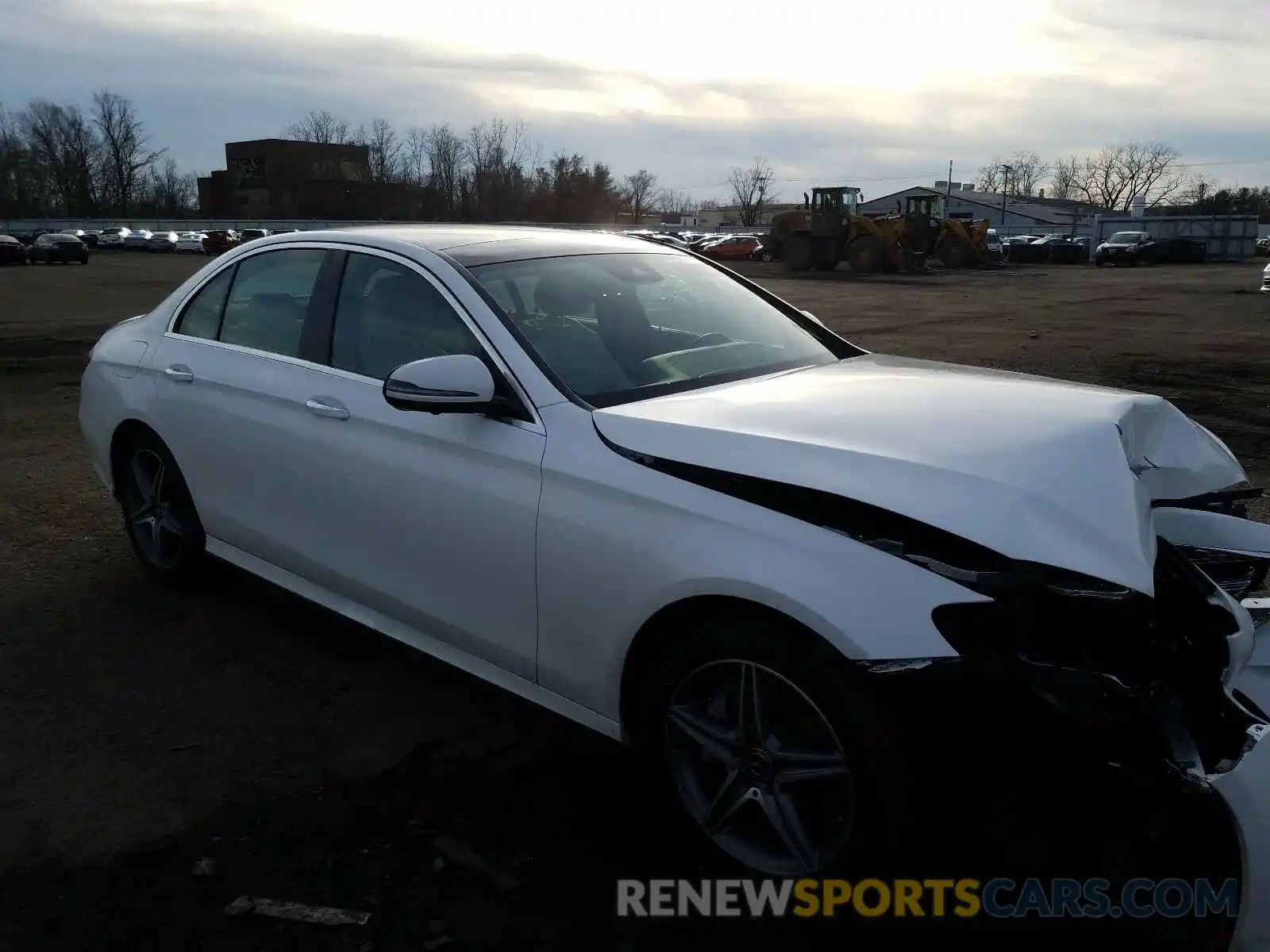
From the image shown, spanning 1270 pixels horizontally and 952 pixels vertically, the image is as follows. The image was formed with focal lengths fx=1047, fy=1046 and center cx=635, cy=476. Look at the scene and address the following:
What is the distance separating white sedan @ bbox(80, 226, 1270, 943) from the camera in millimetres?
2164

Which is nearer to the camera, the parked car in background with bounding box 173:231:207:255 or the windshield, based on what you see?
the windshield

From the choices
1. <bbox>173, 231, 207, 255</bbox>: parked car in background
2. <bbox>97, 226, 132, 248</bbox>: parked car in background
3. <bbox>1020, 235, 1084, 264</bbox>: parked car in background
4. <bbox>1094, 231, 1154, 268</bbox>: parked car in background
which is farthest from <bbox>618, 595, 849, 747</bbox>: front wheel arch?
<bbox>97, 226, 132, 248</bbox>: parked car in background

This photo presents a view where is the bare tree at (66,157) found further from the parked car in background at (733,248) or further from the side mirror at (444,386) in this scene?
the side mirror at (444,386)

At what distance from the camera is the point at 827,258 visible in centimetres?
4053

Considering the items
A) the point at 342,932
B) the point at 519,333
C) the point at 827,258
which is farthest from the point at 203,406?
the point at 827,258

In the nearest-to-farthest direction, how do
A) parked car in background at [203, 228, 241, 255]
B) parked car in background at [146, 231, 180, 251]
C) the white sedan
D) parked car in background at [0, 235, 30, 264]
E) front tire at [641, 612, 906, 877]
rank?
the white sedan, front tire at [641, 612, 906, 877], parked car in background at [0, 235, 30, 264], parked car in background at [203, 228, 241, 255], parked car in background at [146, 231, 180, 251]

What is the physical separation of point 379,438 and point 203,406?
1215mm

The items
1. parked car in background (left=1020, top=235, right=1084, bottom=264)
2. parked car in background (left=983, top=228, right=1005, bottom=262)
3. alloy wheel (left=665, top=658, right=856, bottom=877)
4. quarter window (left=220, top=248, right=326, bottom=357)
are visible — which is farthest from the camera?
parked car in background (left=1020, top=235, right=1084, bottom=264)

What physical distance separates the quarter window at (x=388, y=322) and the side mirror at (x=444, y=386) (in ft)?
0.85

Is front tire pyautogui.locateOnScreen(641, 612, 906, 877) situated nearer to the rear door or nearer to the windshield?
the windshield

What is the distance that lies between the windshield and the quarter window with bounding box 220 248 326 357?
2.83ft

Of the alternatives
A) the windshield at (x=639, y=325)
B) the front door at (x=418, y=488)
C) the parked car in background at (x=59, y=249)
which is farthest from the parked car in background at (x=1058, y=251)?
the front door at (x=418, y=488)

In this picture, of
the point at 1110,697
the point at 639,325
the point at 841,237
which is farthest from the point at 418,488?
the point at 841,237

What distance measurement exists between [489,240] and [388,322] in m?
0.49
